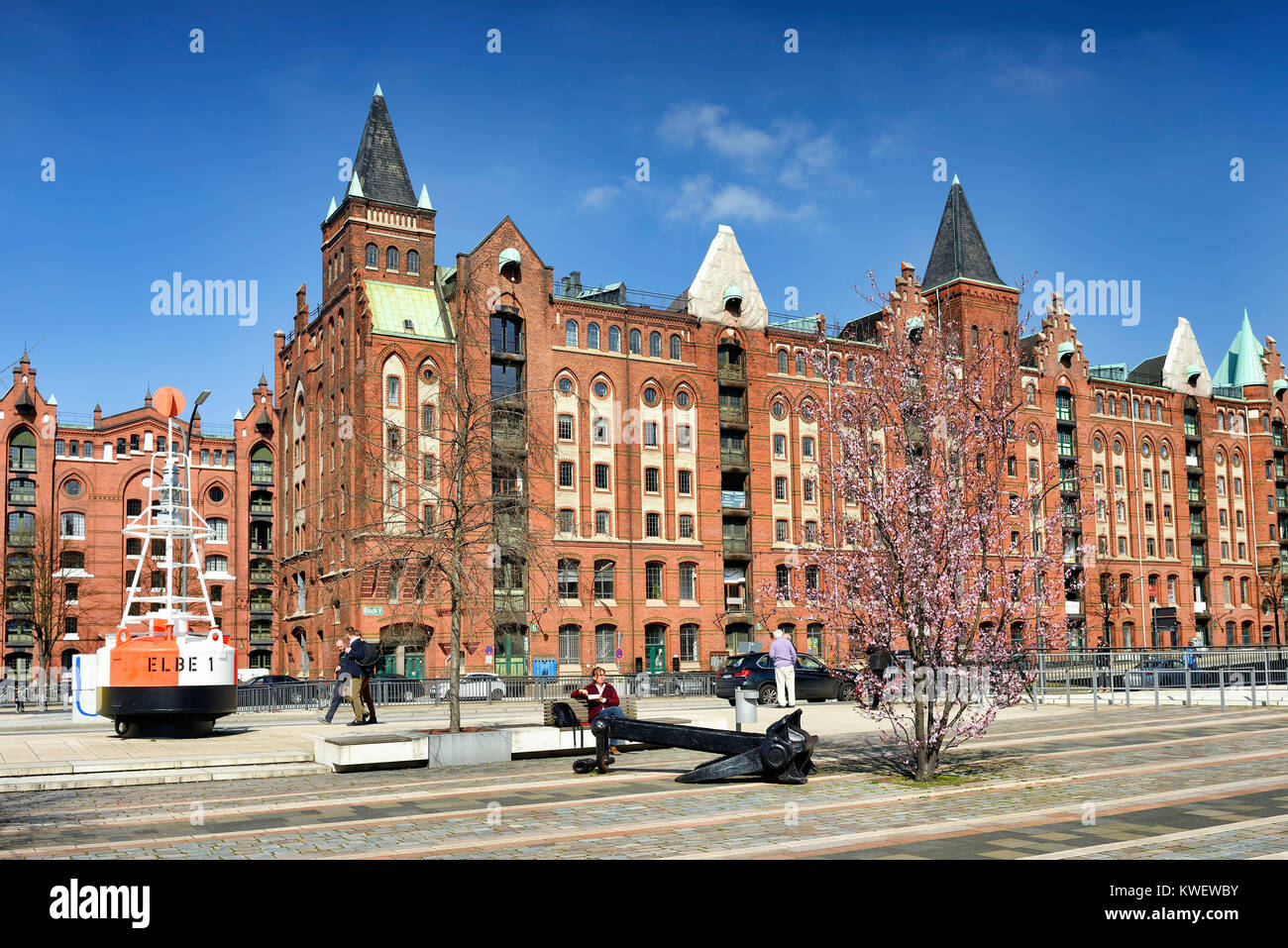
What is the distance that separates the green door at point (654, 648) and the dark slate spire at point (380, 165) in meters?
24.0

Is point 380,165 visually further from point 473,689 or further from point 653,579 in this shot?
point 473,689

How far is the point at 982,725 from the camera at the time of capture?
13.3 metres

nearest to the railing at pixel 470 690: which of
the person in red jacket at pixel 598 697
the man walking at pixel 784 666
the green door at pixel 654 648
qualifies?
the man walking at pixel 784 666

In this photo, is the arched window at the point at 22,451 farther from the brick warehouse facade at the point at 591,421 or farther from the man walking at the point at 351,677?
the man walking at the point at 351,677

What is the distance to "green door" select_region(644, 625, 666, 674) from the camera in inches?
2267

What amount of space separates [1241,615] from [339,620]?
64.5m

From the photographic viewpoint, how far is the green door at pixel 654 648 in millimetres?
57594

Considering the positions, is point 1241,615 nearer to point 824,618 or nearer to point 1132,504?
point 1132,504

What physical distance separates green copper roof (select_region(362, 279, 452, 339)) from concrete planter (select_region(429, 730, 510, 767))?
38806 millimetres

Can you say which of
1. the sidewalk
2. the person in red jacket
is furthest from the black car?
the person in red jacket

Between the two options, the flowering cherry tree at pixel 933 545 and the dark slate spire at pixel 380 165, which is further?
the dark slate spire at pixel 380 165

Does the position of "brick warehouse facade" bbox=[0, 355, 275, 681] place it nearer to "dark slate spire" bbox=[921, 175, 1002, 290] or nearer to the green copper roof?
the green copper roof

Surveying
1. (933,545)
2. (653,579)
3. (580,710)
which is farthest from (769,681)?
(653,579)
